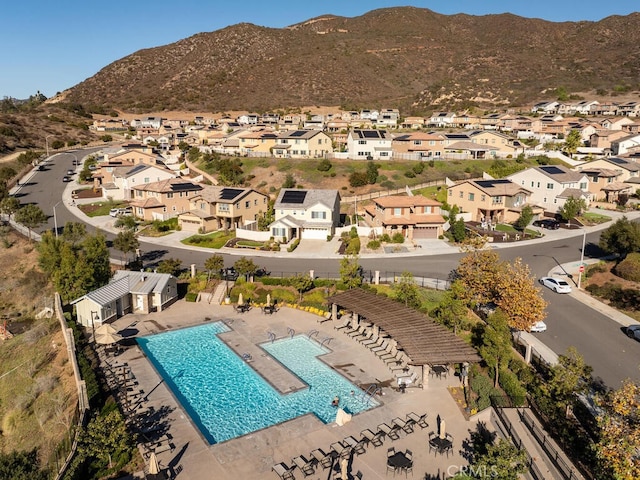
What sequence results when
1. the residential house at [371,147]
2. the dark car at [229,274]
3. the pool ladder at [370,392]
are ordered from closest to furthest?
the pool ladder at [370,392], the dark car at [229,274], the residential house at [371,147]

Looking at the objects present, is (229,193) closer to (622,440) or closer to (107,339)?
(107,339)

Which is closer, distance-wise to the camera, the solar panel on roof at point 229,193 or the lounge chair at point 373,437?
the lounge chair at point 373,437

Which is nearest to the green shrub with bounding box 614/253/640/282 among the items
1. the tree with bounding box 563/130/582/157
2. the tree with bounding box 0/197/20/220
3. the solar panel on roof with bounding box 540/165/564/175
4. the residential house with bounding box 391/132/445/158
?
the solar panel on roof with bounding box 540/165/564/175

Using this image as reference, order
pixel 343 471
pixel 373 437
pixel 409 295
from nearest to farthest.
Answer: pixel 343 471 → pixel 373 437 → pixel 409 295

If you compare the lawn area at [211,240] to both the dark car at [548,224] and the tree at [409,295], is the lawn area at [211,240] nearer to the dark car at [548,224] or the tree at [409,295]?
the tree at [409,295]

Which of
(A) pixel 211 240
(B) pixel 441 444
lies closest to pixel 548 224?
(A) pixel 211 240

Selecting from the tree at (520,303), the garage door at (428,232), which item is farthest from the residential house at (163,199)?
the tree at (520,303)
